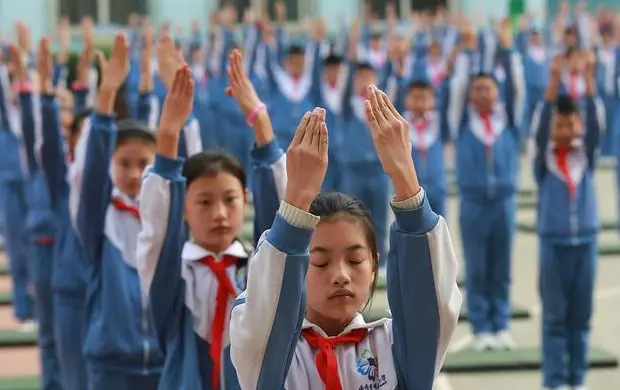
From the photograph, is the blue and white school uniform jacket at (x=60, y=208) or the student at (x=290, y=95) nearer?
the blue and white school uniform jacket at (x=60, y=208)

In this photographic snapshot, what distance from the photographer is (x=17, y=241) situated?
7.08 metres

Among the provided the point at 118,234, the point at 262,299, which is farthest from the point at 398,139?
the point at 118,234

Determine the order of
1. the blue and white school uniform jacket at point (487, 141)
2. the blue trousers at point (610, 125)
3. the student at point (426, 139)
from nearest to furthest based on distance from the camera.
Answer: the blue and white school uniform jacket at point (487, 141)
the student at point (426, 139)
the blue trousers at point (610, 125)

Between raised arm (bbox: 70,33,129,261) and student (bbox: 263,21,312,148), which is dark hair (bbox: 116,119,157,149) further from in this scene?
student (bbox: 263,21,312,148)

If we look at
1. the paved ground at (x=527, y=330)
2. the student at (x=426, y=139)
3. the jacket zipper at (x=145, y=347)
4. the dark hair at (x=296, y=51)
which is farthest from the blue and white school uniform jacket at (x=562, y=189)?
the dark hair at (x=296, y=51)

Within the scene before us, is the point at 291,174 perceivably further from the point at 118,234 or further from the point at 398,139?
the point at 118,234

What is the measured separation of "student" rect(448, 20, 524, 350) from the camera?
6.25 metres

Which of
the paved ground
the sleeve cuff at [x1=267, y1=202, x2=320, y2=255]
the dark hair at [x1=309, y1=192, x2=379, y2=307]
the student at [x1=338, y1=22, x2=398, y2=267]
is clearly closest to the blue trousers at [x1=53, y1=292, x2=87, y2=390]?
the paved ground

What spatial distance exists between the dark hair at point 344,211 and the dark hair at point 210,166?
2.39 feet

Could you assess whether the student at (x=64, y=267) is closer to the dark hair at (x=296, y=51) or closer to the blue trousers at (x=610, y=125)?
the dark hair at (x=296, y=51)

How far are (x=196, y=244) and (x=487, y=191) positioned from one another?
3.65 metres

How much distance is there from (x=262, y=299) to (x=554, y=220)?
3395 mm

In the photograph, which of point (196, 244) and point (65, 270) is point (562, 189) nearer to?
point (65, 270)

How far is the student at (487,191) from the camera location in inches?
246
